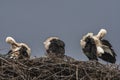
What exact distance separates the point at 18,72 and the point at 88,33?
324 centimetres

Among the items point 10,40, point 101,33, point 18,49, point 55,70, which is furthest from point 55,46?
point 55,70

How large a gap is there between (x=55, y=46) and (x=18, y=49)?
2.41 feet

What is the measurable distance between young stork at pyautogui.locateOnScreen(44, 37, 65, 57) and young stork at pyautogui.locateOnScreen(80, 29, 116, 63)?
560 millimetres

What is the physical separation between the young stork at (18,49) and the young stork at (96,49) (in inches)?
43.1

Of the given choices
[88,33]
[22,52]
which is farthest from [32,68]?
[88,33]

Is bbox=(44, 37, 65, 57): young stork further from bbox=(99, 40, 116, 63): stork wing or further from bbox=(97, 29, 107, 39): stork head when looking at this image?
bbox=(97, 29, 107, 39): stork head

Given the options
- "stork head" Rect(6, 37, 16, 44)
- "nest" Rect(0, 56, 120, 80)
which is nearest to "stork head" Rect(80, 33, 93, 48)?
"stork head" Rect(6, 37, 16, 44)

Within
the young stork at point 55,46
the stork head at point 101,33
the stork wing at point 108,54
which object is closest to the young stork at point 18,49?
the young stork at point 55,46

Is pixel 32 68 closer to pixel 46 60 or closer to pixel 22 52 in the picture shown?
pixel 46 60

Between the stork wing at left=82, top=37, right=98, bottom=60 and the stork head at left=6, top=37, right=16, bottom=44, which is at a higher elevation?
the stork head at left=6, top=37, right=16, bottom=44

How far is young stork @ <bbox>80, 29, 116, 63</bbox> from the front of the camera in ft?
50.3

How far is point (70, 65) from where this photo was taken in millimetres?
13336

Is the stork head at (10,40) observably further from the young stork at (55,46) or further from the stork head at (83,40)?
the stork head at (83,40)

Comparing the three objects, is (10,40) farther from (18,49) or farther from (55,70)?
(55,70)
